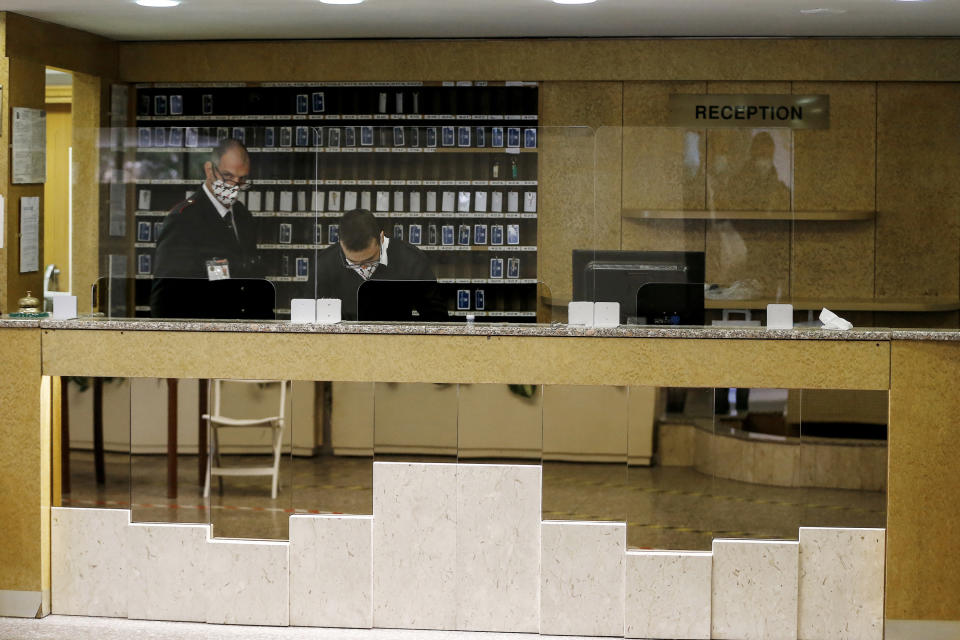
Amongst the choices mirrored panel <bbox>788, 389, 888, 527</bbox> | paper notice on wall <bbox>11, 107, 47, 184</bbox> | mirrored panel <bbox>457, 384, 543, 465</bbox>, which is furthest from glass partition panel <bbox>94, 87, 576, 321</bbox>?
mirrored panel <bbox>788, 389, 888, 527</bbox>

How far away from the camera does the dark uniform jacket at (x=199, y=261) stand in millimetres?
4727

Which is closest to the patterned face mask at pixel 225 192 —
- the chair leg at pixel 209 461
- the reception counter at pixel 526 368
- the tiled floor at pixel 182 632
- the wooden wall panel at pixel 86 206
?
the wooden wall panel at pixel 86 206

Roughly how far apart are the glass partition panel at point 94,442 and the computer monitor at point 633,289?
187cm

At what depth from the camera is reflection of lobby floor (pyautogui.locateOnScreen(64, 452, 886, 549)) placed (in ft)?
14.0

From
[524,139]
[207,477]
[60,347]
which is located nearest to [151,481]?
[207,477]

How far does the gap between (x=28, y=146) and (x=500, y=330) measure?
111 inches

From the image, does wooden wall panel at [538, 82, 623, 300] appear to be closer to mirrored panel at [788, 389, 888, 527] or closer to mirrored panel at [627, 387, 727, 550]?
mirrored panel at [627, 387, 727, 550]

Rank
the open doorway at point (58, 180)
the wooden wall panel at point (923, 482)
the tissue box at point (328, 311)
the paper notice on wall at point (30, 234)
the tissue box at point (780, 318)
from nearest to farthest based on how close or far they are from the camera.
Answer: the wooden wall panel at point (923, 482)
the tissue box at point (780, 318)
the tissue box at point (328, 311)
the paper notice on wall at point (30, 234)
the open doorway at point (58, 180)

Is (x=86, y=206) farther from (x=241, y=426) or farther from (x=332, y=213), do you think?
(x=241, y=426)

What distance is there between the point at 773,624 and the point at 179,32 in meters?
4.56

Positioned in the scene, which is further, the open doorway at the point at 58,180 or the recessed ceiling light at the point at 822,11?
the open doorway at the point at 58,180

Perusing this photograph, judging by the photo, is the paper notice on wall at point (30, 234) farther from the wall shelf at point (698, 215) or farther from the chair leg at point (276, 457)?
the wall shelf at point (698, 215)

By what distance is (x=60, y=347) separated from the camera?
14.6ft

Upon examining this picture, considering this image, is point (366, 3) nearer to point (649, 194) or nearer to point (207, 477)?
point (649, 194)
